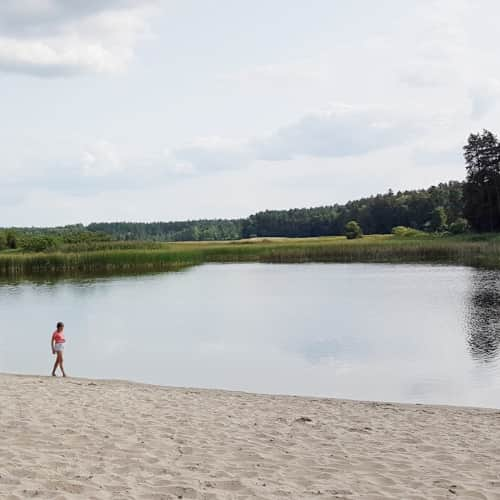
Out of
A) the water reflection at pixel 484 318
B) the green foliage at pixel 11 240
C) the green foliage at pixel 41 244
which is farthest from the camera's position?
the green foliage at pixel 11 240

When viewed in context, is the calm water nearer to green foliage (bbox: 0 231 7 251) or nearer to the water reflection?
the water reflection

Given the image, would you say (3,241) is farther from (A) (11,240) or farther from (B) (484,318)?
(B) (484,318)

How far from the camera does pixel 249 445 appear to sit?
7410 mm

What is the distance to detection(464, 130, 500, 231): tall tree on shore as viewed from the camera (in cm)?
6812

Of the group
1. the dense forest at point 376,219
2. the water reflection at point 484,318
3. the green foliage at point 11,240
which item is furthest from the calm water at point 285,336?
the green foliage at point 11,240

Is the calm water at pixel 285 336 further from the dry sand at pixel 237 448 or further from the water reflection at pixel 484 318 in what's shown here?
the dry sand at pixel 237 448

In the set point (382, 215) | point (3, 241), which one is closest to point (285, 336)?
point (3, 241)

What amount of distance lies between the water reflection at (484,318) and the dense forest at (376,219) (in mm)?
36678

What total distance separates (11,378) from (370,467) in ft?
27.4

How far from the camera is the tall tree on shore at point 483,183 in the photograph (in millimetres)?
68125

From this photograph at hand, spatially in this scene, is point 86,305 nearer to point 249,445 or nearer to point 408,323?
point 408,323

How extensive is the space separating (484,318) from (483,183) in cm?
5158

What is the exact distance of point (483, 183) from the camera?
228 feet

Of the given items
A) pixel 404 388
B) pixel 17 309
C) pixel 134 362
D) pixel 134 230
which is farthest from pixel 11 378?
pixel 134 230
